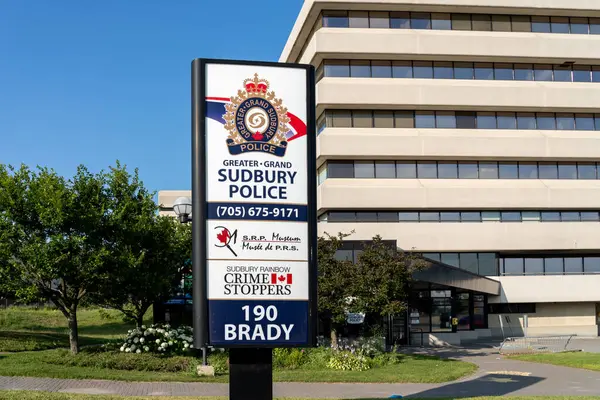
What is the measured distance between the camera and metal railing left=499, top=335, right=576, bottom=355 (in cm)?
3288

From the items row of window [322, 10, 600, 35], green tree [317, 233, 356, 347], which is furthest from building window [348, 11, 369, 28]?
green tree [317, 233, 356, 347]

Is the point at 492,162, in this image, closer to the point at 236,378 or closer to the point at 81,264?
the point at 81,264

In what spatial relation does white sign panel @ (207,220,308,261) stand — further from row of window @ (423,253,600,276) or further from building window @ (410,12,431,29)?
building window @ (410,12,431,29)

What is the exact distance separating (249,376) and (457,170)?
118 ft

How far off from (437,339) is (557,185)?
1456 centimetres

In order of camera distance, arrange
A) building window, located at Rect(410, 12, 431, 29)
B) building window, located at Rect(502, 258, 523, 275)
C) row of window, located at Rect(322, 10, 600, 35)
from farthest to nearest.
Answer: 1. building window, located at Rect(502, 258, 523, 275)
2. building window, located at Rect(410, 12, 431, 29)
3. row of window, located at Rect(322, 10, 600, 35)

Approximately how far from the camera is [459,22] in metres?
46.0

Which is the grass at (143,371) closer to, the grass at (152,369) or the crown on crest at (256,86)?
the grass at (152,369)

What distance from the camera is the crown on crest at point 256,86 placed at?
1123 centimetres

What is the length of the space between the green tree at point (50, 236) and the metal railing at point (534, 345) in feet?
62.4

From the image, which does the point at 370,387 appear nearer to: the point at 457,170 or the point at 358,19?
the point at 457,170

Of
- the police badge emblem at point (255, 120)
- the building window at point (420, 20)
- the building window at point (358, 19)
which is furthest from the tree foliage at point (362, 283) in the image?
the building window at point (420, 20)

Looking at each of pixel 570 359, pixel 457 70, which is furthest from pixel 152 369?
pixel 457 70

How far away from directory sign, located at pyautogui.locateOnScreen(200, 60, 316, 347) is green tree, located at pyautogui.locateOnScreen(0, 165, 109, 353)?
35.6 ft
